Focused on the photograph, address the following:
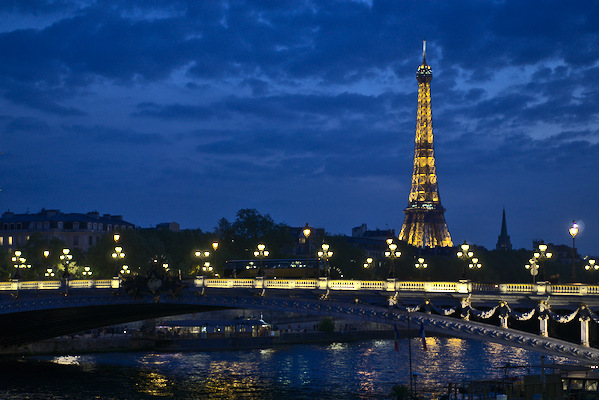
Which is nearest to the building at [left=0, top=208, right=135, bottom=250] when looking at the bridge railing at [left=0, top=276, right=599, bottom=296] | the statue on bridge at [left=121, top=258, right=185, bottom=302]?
the bridge railing at [left=0, top=276, right=599, bottom=296]

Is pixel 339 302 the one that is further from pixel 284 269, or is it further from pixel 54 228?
pixel 54 228

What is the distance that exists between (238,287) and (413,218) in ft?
398

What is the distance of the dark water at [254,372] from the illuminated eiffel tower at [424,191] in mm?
90323

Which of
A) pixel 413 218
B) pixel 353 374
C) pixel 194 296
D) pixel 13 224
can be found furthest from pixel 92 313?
pixel 413 218

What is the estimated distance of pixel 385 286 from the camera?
165 ft

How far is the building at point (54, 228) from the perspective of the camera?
139 meters

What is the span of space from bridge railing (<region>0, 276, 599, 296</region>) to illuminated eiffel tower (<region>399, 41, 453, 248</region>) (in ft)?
385

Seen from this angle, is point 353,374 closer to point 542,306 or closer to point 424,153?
point 542,306

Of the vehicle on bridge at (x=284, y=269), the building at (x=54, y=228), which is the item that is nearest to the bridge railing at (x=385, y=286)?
the vehicle on bridge at (x=284, y=269)

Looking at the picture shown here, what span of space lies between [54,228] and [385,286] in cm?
9746

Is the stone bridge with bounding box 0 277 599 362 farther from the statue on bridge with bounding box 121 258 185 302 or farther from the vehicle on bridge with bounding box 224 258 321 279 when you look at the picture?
the vehicle on bridge with bounding box 224 258 321 279

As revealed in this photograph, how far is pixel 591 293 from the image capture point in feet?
148

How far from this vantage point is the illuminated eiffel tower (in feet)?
565

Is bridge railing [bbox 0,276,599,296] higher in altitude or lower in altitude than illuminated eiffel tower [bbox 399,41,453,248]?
lower
